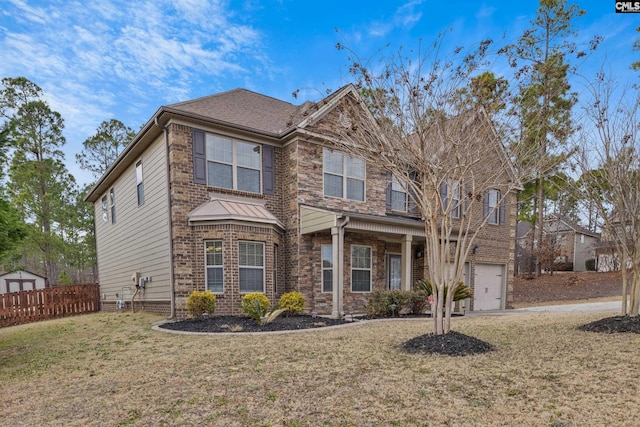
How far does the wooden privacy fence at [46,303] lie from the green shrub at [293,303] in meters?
10.2

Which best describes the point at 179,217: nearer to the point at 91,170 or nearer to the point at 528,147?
the point at 528,147

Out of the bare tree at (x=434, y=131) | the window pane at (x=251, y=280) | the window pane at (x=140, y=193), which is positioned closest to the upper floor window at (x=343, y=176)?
the window pane at (x=251, y=280)

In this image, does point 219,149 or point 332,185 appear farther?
point 332,185

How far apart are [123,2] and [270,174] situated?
5.86 metres

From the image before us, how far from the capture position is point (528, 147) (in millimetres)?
6727

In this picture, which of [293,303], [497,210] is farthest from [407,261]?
[497,210]

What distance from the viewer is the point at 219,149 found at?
33.2 feet

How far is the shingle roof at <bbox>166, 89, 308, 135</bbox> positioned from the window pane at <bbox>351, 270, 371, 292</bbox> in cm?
525

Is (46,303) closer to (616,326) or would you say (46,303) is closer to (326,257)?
(326,257)

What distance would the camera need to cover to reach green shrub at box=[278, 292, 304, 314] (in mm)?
9195

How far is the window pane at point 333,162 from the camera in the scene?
11.3m

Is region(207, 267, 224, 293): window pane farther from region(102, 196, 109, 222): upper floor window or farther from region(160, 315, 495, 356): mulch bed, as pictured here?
region(102, 196, 109, 222): upper floor window

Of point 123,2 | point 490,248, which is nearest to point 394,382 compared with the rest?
point 123,2

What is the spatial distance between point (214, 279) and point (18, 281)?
2502 centimetres
